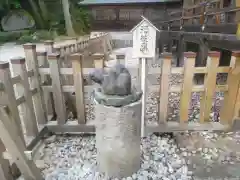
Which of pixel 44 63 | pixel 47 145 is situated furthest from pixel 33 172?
pixel 44 63

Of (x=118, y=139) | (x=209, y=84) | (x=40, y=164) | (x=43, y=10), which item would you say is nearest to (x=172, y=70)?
(x=209, y=84)

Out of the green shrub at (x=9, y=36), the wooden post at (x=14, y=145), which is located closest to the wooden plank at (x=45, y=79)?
the wooden post at (x=14, y=145)

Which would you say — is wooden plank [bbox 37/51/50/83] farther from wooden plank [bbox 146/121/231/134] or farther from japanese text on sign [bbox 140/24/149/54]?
wooden plank [bbox 146/121/231/134]

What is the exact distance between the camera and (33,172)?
2.16 metres

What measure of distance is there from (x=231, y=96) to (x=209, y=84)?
15.7 inches

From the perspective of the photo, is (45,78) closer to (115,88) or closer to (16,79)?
(16,79)

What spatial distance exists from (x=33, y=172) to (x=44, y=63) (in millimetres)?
1657

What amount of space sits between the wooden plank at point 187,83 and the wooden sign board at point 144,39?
20.0 inches

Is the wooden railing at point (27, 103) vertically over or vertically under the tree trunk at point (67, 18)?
under

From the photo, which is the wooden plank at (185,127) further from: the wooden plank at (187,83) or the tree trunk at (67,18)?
the tree trunk at (67,18)

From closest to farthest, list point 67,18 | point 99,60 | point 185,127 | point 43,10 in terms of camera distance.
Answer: point 99,60 < point 185,127 < point 67,18 < point 43,10

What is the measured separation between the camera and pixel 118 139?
2.23m

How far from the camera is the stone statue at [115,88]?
210cm

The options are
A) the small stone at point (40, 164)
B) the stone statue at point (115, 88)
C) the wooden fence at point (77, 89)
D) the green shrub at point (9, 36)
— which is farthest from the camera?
the green shrub at point (9, 36)
